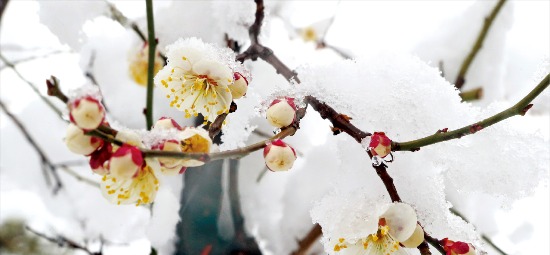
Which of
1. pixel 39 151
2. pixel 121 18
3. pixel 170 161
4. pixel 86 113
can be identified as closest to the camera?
pixel 86 113

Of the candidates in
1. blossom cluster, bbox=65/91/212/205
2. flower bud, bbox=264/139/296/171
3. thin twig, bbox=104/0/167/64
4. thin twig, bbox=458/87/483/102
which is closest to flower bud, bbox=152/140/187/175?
blossom cluster, bbox=65/91/212/205

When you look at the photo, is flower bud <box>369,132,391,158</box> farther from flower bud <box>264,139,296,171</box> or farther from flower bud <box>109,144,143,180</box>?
flower bud <box>109,144,143,180</box>

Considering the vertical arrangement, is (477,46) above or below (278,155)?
above

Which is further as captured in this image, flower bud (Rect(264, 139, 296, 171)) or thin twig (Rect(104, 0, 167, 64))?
thin twig (Rect(104, 0, 167, 64))

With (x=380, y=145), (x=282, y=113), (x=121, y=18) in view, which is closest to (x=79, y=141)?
(x=282, y=113)

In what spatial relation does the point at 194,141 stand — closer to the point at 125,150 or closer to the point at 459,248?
the point at 125,150

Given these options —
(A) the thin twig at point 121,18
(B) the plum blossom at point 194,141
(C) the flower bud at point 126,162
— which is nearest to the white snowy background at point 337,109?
(A) the thin twig at point 121,18

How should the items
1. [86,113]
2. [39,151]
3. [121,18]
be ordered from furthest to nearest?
[39,151] < [121,18] < [86,113]
